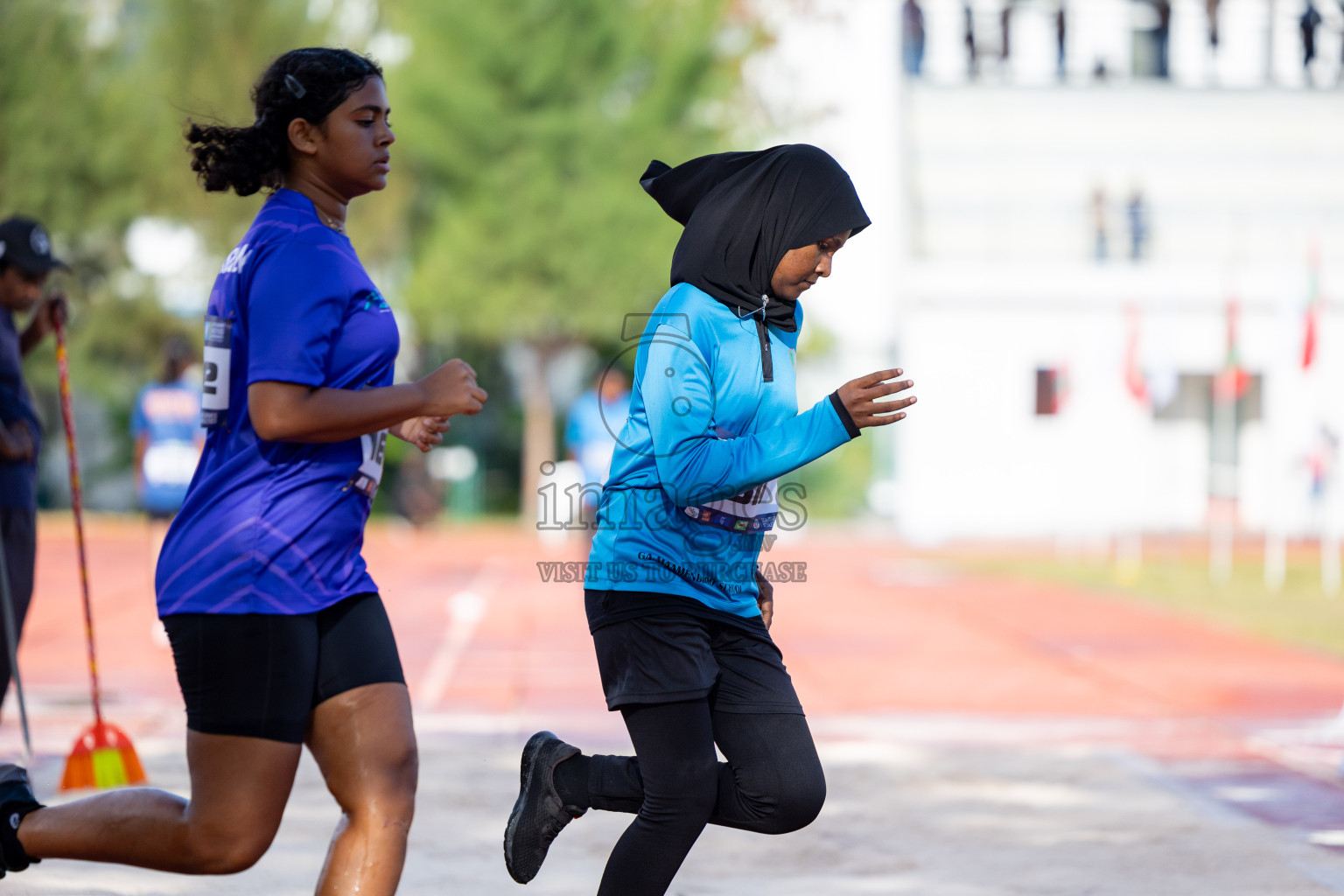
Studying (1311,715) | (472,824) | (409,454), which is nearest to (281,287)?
(472,824)

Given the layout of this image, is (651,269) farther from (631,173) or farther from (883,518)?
(883,518)

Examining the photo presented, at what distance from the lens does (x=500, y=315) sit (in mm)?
26734

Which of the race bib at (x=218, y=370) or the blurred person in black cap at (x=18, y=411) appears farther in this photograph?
the blurred person in black cap at (x=18, y=411)

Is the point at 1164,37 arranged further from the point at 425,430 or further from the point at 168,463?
the point at 425,430

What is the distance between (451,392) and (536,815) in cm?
113

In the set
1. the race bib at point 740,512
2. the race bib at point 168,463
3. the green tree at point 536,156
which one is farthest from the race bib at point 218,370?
the green tree at point 536,156

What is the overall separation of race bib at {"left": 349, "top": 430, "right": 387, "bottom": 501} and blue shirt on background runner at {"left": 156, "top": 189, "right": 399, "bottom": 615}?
2 cm

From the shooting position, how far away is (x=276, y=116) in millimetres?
3148

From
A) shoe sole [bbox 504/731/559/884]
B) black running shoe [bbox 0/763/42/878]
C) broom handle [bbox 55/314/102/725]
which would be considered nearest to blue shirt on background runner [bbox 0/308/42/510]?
broom handle [bbox 55/314/102/725]

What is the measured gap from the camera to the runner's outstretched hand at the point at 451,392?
9.84 ft

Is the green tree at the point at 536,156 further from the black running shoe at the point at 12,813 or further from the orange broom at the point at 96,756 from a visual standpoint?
the black running shoe at the point at 12,813

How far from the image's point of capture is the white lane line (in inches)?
326

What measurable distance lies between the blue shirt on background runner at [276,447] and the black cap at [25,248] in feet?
9.36

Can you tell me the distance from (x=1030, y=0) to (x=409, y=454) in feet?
54.5
